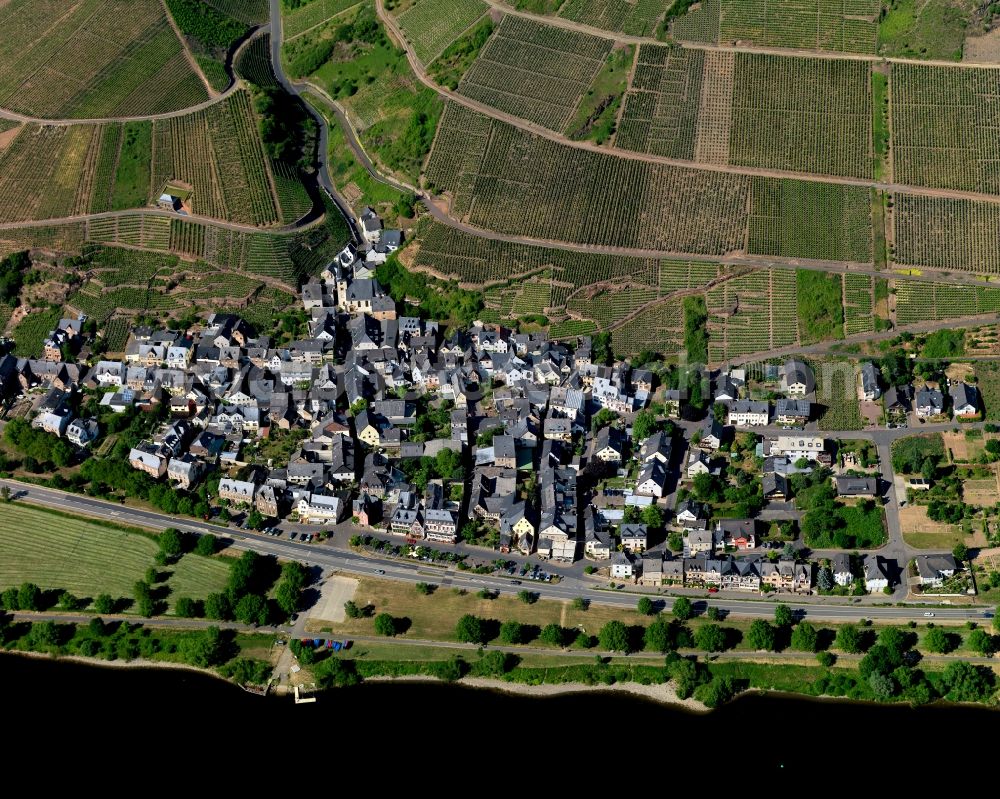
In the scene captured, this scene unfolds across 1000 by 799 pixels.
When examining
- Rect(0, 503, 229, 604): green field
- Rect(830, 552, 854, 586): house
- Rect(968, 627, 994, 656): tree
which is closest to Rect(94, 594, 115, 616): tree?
Rect(0, 503, 229, 604): green field

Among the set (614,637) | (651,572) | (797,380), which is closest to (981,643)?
(651,572)

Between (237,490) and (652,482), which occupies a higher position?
(652,482)

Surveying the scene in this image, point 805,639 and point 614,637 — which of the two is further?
point 614,637

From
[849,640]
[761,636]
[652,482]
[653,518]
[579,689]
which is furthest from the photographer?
[652,482]

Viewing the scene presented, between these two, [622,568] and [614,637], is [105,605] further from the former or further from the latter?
[622,568]

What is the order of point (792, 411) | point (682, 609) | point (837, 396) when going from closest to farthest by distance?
point (682, 609) → point (792, 411) → point (837, 396)

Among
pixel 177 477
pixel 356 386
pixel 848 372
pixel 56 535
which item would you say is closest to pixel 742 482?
pixel 848 372
